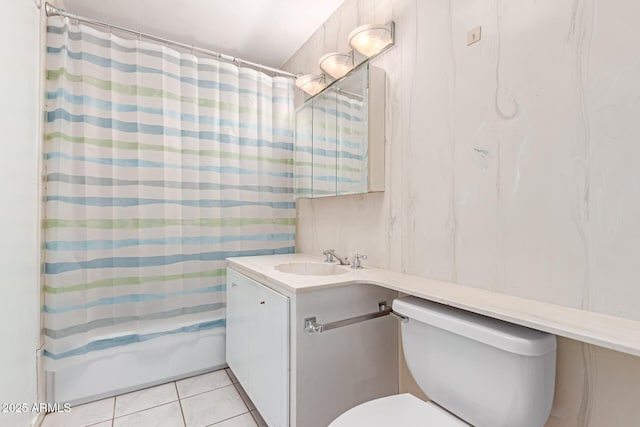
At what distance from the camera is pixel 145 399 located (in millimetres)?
1749

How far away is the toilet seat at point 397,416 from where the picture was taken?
2.97ft

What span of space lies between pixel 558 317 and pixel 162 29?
105 inches

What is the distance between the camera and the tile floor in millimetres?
1548

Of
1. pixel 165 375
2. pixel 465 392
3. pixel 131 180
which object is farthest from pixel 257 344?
pixel 131 180

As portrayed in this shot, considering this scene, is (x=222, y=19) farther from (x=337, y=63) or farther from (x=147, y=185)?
(x=147, y=185)

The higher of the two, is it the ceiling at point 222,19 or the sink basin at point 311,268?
the ceiling at point 222,19

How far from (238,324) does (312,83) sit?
163cm

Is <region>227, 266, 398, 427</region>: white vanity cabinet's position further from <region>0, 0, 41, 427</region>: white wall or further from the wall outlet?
the wall outlet

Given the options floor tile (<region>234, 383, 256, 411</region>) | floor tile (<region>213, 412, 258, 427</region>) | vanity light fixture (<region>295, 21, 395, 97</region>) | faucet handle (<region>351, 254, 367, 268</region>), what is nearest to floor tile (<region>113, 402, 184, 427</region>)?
floor tile (<region>213, 412, 258, 427</region>)

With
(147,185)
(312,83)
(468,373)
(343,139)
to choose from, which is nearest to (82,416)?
(147,185)

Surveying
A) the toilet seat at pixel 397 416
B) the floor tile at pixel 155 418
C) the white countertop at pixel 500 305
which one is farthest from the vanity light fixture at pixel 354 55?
the floor tile at pixel 155 418

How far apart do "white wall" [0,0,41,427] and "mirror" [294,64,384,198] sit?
1.41m

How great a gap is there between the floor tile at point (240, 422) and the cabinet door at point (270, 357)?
0.13 m

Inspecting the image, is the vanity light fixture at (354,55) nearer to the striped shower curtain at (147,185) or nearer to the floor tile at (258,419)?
the striped shower curtain at (147,185)
